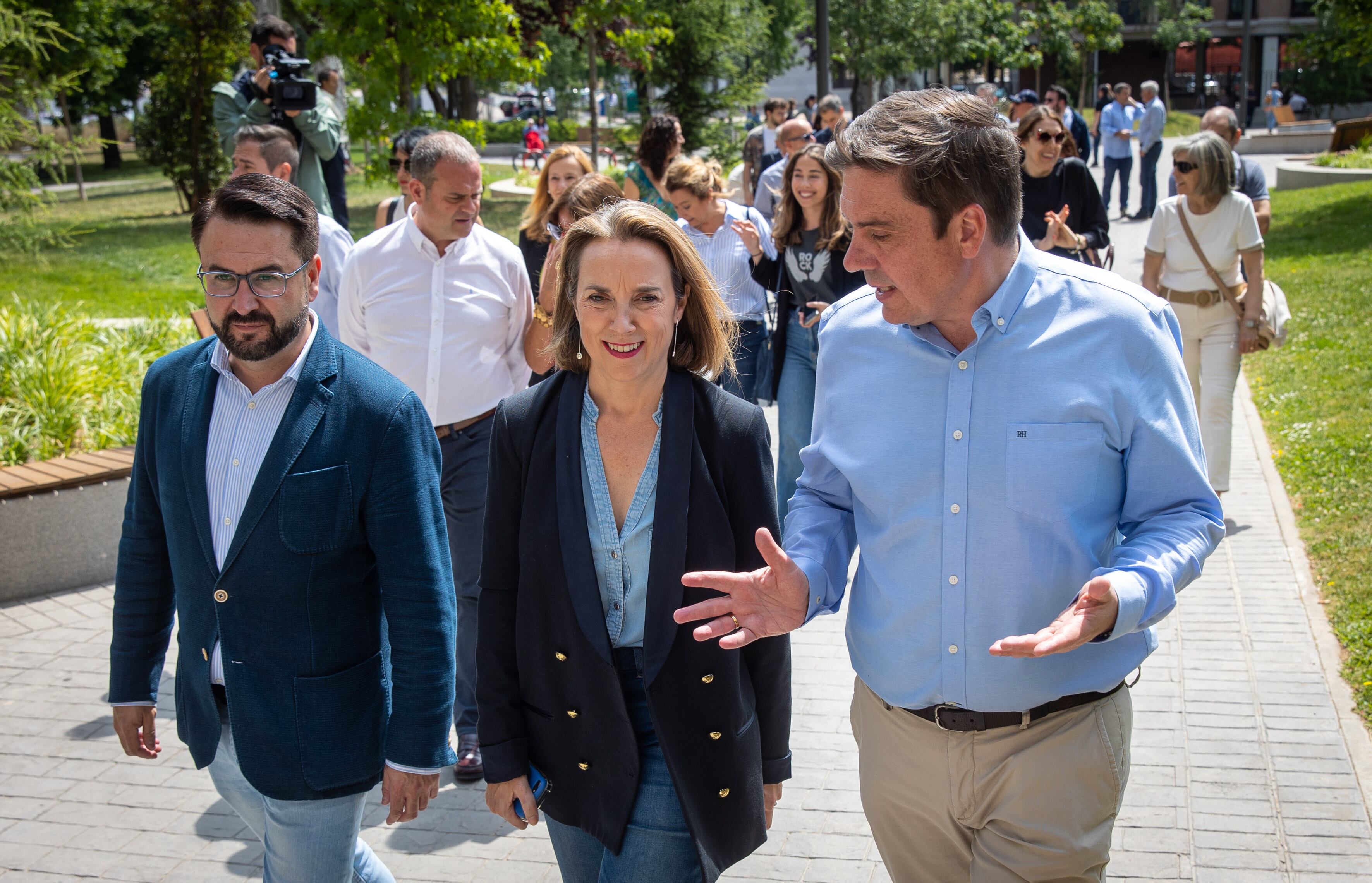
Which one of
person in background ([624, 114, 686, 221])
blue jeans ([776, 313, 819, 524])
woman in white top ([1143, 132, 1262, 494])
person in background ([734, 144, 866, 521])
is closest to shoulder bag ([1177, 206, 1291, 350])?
woman in white top ([1143, 132, 1262, 494])

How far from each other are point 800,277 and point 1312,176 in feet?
70.6

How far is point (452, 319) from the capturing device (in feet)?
16.2

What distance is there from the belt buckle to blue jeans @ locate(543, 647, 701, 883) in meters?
0.64

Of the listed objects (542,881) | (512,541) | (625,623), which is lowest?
(542,881)

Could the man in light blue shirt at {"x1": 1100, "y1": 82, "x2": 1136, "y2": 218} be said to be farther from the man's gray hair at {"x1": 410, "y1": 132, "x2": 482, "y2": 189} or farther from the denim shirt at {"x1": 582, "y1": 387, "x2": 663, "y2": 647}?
the denim shirt at {"x1": 582, "y1": 387, "x2": 663, "y2": 647}

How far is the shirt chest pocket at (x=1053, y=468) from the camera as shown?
2.42 m

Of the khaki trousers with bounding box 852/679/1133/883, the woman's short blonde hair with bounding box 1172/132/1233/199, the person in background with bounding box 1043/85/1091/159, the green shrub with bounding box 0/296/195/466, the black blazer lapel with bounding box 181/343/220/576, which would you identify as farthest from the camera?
the person in background with bounding box 1043/85/1091/159

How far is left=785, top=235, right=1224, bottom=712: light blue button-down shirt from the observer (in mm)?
2420

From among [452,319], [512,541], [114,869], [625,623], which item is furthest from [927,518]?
[114,869]

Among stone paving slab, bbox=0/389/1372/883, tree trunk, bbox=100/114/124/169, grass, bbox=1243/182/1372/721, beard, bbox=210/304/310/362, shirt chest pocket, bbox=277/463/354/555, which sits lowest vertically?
stone paving slab, bbox=0/389/1372/883

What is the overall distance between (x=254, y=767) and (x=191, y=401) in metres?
0.91

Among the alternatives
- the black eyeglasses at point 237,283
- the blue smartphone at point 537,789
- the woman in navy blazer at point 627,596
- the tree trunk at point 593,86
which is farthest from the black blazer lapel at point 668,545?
the tree trunk at point 593,86

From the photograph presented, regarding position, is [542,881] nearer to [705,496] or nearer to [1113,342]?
[705,496]

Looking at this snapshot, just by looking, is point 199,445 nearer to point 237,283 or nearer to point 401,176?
point 237,283
